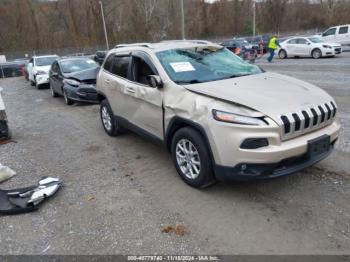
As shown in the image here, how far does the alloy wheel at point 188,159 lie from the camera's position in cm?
365

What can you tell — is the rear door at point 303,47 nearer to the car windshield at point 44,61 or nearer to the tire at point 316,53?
the tire at point 316,53

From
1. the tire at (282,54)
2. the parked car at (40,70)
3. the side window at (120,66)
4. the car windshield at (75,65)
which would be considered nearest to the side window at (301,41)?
the tire at (282,54)

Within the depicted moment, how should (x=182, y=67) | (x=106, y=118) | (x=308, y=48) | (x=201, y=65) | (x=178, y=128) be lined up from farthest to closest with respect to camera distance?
(x=308, y=48)
(x=106, y=118)
(x=201, y=65)
(x=182, y=67)
(x=178, y=128)

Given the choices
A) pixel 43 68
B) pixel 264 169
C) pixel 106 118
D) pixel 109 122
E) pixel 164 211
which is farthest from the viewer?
pixel 43 68

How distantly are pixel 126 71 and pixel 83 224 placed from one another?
2.61 meters

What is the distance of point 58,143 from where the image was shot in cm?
602

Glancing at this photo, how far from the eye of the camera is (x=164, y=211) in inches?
135

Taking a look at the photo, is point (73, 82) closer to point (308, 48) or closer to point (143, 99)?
point (143, 99)

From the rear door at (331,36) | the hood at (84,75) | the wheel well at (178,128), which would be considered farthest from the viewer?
the rear door at (331,36)

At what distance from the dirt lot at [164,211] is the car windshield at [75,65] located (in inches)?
230

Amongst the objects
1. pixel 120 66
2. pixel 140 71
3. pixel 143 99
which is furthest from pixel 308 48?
pixel 143 99

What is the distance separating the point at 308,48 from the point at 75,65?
49.1 ft

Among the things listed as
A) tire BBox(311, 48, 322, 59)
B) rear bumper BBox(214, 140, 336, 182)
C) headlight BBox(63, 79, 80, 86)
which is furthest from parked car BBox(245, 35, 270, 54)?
rear bumper BBox(214, 140, 336, 182)

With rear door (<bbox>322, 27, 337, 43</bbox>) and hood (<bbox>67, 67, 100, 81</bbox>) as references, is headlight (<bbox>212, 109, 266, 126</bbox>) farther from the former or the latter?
rear door (<bbox>322, 27, 337, 43</bbox>)
